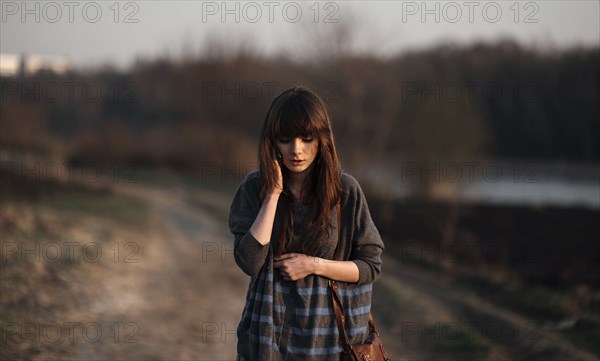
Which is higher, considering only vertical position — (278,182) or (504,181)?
(278,182)

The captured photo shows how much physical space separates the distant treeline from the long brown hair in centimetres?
1108

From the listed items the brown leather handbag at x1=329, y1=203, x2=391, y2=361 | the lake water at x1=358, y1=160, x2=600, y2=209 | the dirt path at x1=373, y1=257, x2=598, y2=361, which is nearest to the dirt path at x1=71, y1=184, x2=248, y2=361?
the dirt path at x1=373, y1=257, x2=598, y2=361

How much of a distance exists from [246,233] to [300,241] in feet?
0.62

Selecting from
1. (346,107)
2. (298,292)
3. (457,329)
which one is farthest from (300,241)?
(346,107)

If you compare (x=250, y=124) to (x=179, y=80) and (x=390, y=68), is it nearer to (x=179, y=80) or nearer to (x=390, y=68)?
(x=179, y=80)

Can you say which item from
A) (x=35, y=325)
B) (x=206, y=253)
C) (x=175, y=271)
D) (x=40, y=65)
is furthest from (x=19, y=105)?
(x=35, y=325)

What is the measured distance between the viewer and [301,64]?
23.0 metres

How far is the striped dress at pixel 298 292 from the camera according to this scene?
2264 mm

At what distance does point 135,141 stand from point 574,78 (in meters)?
19.4

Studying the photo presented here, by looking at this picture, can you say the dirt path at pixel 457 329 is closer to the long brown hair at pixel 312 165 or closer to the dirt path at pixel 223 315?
the dirt path at pixel 223 315

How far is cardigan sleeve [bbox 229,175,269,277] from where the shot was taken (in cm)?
224

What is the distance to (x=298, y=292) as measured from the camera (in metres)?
2.29

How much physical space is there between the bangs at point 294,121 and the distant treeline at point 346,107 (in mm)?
11117

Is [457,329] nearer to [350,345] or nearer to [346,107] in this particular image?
[350,345]
